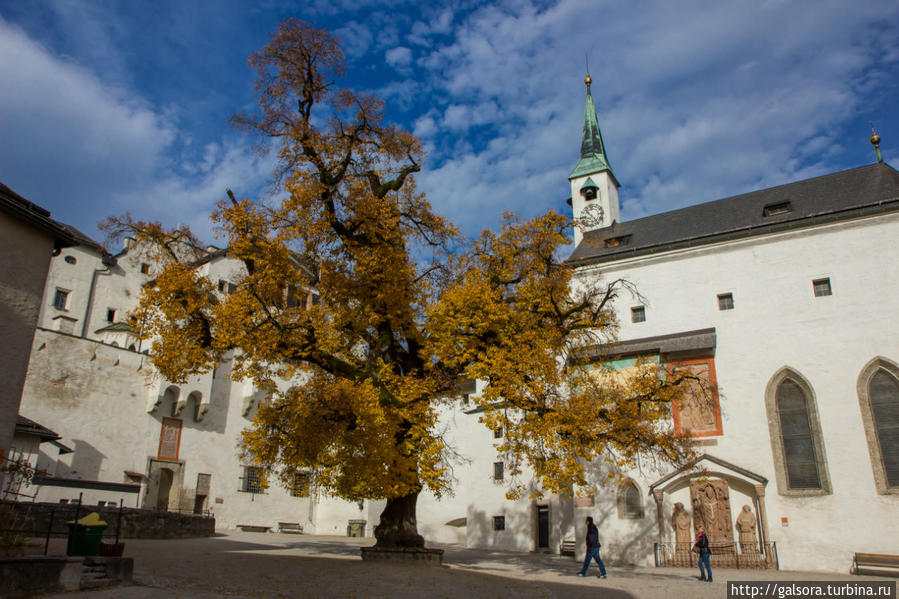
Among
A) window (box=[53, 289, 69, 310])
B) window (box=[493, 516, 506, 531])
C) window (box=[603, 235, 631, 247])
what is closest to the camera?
window (box=[603, 235, 631, 247])

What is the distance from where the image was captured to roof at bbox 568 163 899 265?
24047 millimetres

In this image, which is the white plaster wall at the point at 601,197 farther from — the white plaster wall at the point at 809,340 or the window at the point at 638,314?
the white plaster wall at the point at 809,340

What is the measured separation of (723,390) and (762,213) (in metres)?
8.64

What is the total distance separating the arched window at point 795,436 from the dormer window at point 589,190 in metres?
19.7

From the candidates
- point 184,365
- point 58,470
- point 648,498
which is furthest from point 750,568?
point 58,470

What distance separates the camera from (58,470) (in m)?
27.5

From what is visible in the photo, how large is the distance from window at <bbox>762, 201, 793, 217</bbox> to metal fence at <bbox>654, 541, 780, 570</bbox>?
1369 centimetres

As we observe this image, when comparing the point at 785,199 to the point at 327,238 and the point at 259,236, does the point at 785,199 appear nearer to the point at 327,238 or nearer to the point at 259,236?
the point at 327,238

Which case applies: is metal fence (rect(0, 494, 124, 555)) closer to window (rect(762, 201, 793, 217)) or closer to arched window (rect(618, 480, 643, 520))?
arched window (rect(618, 480, 643, 520))

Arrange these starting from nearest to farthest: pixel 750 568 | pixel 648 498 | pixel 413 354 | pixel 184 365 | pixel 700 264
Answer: pixel 184 365 < pixel 413 354 < pixel 750 568 < pixel 648 498 < pixel 700 264

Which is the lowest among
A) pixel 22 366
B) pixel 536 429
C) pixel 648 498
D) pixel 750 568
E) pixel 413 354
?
pixel 750 568

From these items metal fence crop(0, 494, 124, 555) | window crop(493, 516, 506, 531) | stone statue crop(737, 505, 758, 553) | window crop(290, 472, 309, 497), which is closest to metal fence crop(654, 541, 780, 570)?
stone statue crop(737, 505, 758, 553)

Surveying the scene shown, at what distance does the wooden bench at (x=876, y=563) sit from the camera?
19094 millimetres

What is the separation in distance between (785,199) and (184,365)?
25.3 meters
